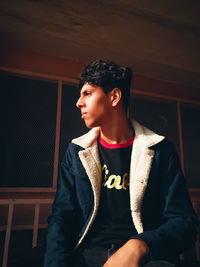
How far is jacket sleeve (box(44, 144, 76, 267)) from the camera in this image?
900 mm

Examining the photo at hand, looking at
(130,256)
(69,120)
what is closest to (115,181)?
(130,256)

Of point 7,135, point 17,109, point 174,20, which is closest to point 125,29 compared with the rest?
point 174,20

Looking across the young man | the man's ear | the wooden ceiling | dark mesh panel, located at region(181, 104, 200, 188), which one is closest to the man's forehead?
the young man

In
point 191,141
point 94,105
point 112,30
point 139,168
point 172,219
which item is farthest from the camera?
point 191,141

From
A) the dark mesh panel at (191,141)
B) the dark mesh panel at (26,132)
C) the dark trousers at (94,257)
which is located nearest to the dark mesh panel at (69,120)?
the dark mesh panel at (26,132)

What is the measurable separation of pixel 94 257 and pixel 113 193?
314mm

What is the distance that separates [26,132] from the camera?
2.34 m

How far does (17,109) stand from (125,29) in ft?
5.09

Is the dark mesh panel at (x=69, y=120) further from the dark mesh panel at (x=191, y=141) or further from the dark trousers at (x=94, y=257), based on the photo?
the dark mesh panel at (x=191, y=141)

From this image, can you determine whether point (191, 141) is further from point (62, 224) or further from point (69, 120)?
point (62, 224)

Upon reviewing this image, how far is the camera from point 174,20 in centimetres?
226

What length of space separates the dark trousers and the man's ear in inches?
31.1

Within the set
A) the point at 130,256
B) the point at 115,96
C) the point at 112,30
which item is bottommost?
the point at 130,256

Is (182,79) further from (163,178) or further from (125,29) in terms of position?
(163,178)
